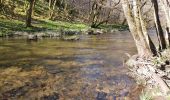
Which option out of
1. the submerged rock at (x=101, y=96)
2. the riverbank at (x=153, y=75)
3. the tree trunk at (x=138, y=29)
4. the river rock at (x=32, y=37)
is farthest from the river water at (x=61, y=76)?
the river rock at (x=32, y=37)

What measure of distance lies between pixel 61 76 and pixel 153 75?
4.06 m

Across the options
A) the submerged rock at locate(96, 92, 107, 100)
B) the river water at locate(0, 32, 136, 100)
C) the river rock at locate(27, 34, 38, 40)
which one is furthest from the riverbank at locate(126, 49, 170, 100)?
the river rock at locate(27, 34, 38, 40)

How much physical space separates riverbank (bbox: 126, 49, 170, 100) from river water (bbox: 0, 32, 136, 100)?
1.61 feet

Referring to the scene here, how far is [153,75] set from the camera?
1155 cm

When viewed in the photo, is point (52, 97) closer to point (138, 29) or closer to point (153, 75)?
point (153, 75)

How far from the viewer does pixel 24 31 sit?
3120cm

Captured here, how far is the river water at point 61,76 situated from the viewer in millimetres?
10875

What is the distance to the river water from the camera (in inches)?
428

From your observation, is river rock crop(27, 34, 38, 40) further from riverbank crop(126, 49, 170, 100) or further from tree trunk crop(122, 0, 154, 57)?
tree trunk crop(122, 0, 154, 57)

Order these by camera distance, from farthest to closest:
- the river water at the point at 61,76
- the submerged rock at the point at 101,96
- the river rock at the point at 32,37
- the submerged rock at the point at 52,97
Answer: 1. the river rock at the point at 32,37
2. the river water at the point at 61,76
3. the submerged rock at the point at 101,96
4. the submerged rock at the point at 52,97

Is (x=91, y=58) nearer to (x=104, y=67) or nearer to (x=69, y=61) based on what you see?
(x=69, y=61)

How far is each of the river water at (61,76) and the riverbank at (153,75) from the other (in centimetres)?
49

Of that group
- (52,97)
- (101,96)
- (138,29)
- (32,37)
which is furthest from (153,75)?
(32,37)

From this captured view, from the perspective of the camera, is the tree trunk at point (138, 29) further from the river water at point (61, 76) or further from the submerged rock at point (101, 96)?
the submerged rock at point (101, 96)
